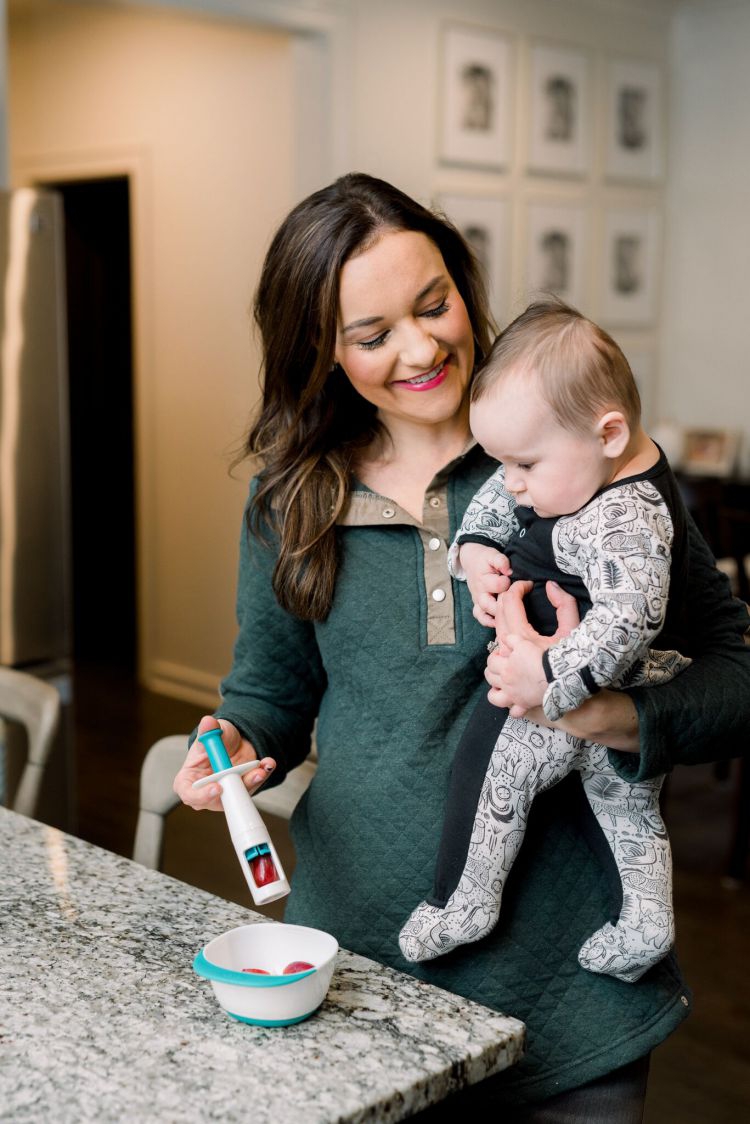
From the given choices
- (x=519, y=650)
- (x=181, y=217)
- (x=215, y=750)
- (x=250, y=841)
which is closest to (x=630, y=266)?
(x=181, y=217)

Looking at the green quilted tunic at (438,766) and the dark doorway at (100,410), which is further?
the dark doorway at (100,410)

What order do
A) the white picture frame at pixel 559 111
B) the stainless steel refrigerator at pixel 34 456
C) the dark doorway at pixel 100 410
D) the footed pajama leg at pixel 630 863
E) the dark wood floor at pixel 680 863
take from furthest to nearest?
1. the dark doorway at pixel 100 410
2. the white picture frame at pixel 559 111
3. the stainless steel refrigerator at pixel 34 456
4. the dark wood floor at pixel 680 863
5. the footed pajama leg at pixel 630 863

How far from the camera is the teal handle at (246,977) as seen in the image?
3.43 feet

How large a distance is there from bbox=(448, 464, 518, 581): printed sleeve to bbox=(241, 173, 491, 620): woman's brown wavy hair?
157 mm

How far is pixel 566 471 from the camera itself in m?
1.30

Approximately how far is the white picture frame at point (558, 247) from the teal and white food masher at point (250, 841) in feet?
15.8

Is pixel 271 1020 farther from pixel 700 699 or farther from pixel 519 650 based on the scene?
pixel 700 699

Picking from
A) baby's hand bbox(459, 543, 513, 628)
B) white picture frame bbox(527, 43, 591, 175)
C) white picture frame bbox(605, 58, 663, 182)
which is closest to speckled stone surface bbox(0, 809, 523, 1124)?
baby's hand bbox(459, 543, 513, 628)

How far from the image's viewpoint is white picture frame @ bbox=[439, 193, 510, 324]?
5496 mm

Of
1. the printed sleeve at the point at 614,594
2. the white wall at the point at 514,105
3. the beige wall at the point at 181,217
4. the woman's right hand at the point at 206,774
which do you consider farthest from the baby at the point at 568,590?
the beige wall at the point at 181,217

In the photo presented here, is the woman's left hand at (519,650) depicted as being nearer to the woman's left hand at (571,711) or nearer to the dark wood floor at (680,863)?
the woman's left hand at (571,711)

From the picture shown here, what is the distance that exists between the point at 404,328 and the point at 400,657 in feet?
1.22

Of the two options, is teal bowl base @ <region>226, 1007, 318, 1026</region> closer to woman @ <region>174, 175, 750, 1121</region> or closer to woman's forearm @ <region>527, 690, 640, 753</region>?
woman @ <region>174, 175, 750, 1121</region>

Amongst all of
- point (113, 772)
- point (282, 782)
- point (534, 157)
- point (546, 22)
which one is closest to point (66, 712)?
point (113, 772)
